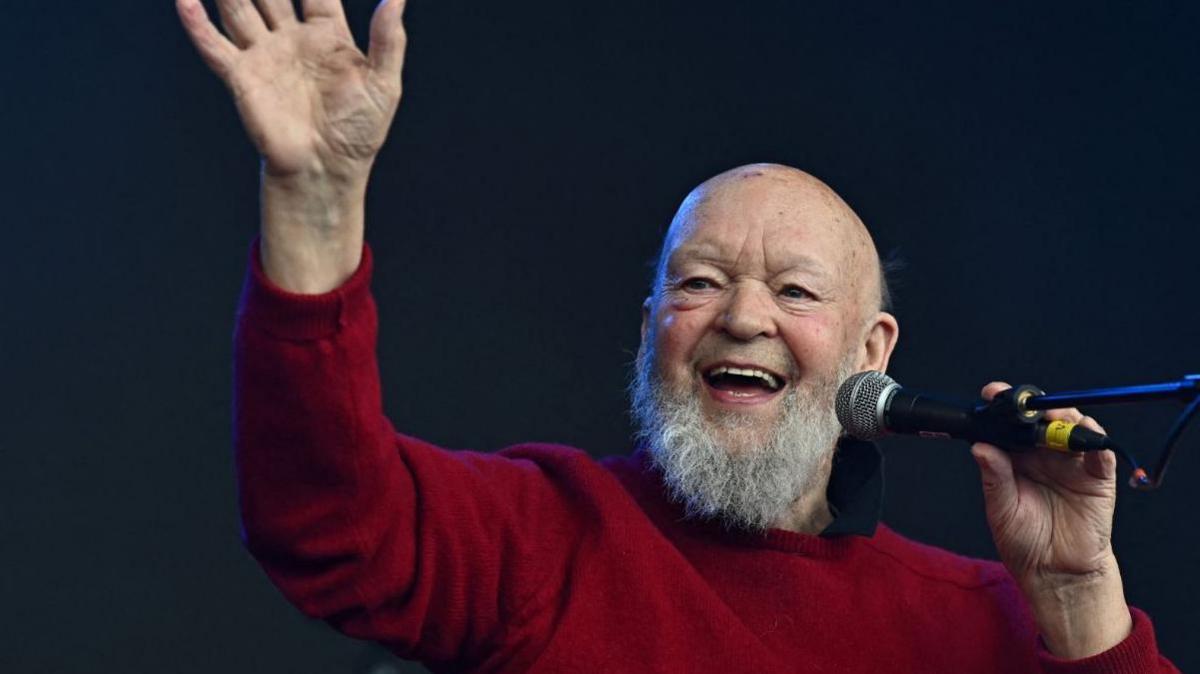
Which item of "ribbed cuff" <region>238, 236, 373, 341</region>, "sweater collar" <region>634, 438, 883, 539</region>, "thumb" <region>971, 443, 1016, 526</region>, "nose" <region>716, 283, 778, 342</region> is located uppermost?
"ribbed cuff" <region>238, 236, 373, 341</region>

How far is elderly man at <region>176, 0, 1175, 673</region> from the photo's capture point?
1.74 meters

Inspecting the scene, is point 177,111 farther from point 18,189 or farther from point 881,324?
point 881,324

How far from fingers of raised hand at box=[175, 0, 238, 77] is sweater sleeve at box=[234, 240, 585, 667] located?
0.70 feet

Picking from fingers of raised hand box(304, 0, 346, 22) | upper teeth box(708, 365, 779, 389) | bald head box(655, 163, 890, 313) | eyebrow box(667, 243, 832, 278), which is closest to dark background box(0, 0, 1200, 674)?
bald head box(655, 163, 890, 313)

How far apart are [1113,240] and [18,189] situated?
2.41 m

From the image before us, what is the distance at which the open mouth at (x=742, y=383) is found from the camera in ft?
8.07

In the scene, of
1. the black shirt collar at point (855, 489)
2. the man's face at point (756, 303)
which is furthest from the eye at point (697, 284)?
the black shirt collar at point (855, 489)

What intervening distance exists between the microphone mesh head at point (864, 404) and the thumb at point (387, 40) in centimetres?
70

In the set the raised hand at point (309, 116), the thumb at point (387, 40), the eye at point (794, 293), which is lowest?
the eye at point (794, 293)

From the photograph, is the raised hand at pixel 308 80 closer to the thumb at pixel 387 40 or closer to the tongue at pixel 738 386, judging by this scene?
the thumb at pixel 387 40

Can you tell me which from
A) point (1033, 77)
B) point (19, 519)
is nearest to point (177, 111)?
point (19, 519)

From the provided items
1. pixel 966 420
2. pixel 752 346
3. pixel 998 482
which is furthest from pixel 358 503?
pixel 998 482

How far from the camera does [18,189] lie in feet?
10.3

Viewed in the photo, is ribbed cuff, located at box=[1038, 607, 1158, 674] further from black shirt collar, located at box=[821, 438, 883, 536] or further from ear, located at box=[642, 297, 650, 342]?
ear, located at box=[642, 297, 650, 342]
